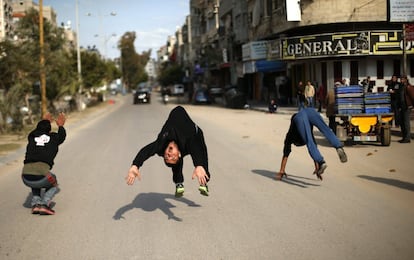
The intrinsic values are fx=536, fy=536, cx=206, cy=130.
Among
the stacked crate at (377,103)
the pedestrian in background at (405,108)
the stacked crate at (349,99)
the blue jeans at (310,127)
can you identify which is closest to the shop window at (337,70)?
the pedestrian in background at (405,108)

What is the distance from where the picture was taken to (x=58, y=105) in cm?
3991

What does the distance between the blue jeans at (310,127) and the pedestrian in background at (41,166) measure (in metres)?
4.00

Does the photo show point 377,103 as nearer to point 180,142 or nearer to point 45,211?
point 180,142

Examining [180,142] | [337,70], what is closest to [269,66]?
[337,70]

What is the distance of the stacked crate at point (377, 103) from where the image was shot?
14.5 metres

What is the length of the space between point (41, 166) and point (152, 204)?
173cm

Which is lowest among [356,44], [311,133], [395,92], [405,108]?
[311,133]

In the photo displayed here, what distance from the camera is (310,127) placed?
9.26 meters

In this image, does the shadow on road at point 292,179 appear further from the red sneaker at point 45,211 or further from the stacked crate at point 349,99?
the stacked crate at point 349,99

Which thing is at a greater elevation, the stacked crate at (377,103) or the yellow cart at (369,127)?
the stacked crate at (377,103)

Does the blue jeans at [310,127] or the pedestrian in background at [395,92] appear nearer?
the blue jeans at [310,127]

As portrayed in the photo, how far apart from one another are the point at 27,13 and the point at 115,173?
3405 cm

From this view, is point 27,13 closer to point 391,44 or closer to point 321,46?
point 321,46

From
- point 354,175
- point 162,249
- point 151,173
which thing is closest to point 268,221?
point 162,249
